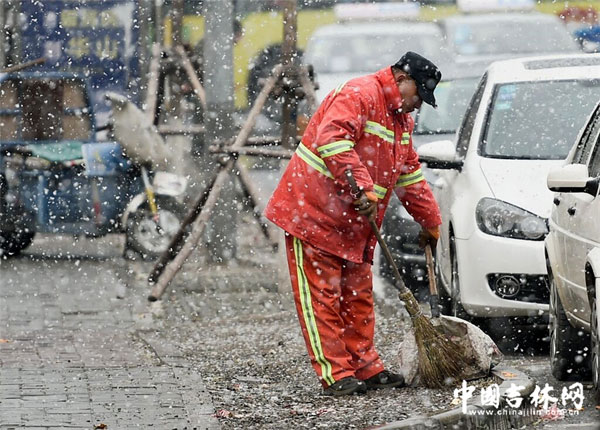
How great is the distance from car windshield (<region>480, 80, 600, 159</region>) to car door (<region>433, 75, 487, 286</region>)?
20 cm

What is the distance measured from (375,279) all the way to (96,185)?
9.90ft

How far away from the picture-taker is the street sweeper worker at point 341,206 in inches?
294

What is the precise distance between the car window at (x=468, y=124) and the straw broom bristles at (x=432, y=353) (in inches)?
94.4

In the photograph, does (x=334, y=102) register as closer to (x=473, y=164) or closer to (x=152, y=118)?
(x=473, y=164)

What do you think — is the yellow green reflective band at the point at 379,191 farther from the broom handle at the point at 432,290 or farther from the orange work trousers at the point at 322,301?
the broom handle at the point at 432,290

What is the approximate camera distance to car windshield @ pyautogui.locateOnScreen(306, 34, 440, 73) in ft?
72.4

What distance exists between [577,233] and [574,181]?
0.27 meters

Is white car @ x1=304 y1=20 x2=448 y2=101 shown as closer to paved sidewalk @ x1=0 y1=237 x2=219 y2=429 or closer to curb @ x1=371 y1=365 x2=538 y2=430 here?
paved sidewalk @ x1=0 y1=237 x2=219 y2=429

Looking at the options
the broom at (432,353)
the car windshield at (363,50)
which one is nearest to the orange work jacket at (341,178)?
the broom at (432,353)

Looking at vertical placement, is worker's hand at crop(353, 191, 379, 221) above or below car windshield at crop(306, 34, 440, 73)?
above

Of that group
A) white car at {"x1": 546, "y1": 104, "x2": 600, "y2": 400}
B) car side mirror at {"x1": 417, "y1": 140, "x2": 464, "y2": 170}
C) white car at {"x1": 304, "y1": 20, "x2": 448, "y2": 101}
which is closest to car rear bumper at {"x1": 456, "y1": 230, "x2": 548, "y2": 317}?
white car at {"x1": 546, "y1": 104, "x2": 600, "y2": 400}

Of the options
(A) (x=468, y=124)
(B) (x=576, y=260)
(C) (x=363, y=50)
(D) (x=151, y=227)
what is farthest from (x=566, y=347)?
(C) (x=363, y=50)

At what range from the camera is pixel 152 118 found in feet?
47.7

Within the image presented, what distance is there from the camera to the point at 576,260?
284 inches
